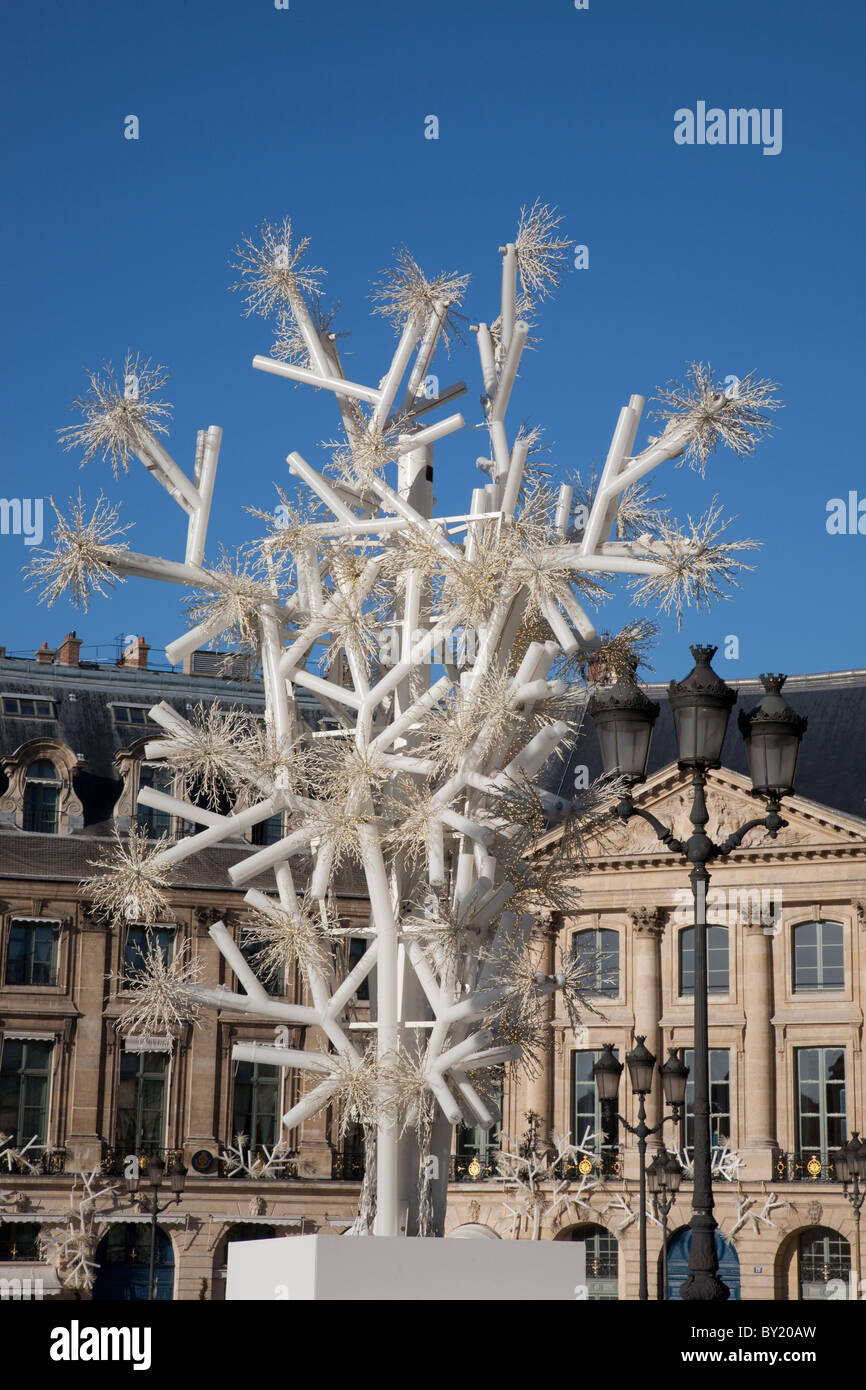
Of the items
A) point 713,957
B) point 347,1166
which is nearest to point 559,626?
point 347,1166

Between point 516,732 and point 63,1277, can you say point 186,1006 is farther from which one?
point 63,1277

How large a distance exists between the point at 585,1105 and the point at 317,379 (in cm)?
2989

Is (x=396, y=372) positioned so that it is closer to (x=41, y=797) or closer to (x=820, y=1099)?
(x=41, y=797)

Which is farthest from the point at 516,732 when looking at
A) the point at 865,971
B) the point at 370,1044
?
the point at 865,971

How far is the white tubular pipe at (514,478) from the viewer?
12.1 metres

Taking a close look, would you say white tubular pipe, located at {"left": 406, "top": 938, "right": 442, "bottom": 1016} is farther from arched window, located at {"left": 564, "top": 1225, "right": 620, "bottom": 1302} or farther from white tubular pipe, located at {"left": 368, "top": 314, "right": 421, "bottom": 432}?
arched window, located at {"left": 564, "top": 1225, "right": 620, "bottom": 1302}

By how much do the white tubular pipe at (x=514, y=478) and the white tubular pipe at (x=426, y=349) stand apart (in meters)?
0.98

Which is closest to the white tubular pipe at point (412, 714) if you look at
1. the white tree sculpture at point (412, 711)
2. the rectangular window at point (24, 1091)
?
the white tree sculpture at point (412, 711)

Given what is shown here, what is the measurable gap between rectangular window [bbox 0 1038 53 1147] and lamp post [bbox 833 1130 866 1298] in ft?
48.7

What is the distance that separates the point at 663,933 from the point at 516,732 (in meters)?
29.4

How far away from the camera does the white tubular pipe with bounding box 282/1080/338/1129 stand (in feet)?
38.0

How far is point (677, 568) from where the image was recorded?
11.7 meters

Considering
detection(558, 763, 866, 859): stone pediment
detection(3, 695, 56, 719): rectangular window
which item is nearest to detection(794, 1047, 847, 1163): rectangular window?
detection(558, 763, 866, 859): stone pediment

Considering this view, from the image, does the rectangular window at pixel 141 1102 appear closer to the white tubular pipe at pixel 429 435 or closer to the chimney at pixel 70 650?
the chimney at pixel 70 650
